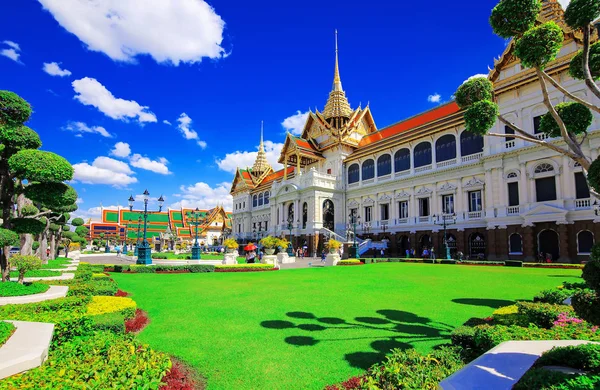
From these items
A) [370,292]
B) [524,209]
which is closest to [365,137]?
[524,209]

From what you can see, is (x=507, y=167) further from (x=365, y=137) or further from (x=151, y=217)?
(x=151, y=217)

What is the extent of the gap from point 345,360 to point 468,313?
4.22 m

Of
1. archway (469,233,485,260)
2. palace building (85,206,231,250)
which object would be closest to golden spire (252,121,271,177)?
palace building (85,206,231,250)

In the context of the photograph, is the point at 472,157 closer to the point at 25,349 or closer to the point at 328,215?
the point at 328,215

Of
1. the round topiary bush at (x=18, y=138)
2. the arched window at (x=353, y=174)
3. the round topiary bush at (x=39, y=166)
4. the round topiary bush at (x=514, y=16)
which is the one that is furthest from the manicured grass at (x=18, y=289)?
the arched window at (x=353, y=174)

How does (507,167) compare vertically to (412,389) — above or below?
above

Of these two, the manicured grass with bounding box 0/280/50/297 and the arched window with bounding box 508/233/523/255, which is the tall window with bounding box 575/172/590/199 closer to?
the arched window with bounding box 508/233/523/255

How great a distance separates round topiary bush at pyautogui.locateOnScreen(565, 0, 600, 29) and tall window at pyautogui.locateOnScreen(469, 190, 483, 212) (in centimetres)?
2631

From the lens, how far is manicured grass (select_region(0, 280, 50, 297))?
9062 mm

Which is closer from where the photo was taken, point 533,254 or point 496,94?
point 533,254

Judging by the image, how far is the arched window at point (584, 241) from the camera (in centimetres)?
2149

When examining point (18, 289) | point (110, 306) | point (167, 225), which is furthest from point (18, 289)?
point (167, 225)

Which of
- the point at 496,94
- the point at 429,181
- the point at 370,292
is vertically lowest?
the point at 370,292

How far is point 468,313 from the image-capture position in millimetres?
7727
